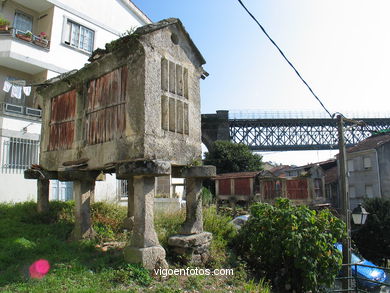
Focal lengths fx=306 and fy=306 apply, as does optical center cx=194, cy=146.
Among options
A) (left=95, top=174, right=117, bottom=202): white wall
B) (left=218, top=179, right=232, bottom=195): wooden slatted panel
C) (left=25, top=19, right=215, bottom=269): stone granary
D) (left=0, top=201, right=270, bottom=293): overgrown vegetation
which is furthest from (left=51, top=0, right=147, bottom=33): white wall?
(left=218, top=179, right=232, bottom=195): wooden slatted panel

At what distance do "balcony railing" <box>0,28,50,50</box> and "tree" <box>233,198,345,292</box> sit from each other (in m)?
12.6

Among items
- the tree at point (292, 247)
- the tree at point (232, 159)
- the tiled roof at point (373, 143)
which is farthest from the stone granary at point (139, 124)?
the tiled roof at point (373, 143)

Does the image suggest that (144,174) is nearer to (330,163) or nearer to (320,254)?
(320,254)

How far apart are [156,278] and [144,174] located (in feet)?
6.20

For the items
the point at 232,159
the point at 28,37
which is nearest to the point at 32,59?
the point at 28,37

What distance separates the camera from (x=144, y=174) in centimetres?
571

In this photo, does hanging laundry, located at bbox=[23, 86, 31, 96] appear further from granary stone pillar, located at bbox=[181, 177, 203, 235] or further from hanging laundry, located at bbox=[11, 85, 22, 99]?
granary stone pillar, located at bbox=[181, 177, 203, 235]

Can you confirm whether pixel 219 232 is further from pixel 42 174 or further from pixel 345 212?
pixel 42 174

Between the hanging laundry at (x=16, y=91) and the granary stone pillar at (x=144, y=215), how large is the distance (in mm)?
10097

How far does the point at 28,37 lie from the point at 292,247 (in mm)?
14031

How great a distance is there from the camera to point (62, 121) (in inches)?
327

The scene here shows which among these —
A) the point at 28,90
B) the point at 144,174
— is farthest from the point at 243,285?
the point at 28,90

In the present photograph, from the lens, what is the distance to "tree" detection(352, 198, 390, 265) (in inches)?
658

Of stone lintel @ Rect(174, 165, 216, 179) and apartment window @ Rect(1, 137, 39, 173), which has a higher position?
apartment window @ Rect(1, 137, 39, 173)
